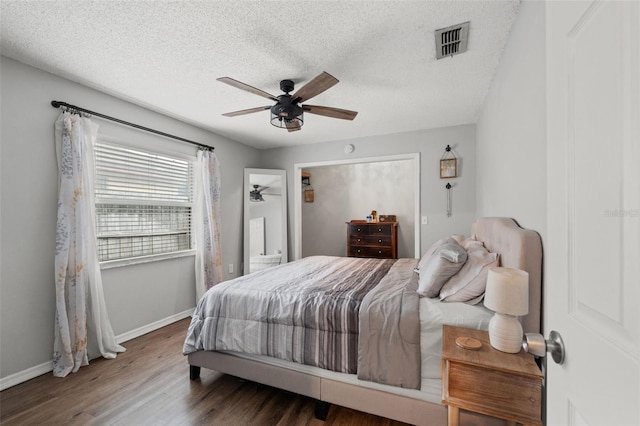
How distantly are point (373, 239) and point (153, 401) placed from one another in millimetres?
4119

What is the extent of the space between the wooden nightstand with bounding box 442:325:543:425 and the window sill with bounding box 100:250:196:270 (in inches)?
122

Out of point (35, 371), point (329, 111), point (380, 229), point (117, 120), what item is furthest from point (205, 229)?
point (380, 229)

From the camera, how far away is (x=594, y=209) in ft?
1.76

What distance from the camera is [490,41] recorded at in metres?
Answer: 1.94

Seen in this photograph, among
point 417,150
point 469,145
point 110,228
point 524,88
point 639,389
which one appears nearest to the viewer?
point 639,389

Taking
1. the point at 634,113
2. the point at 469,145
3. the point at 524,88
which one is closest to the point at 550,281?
the point at 634,113

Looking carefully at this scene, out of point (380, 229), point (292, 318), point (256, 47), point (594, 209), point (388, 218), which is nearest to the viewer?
point (594, 209)

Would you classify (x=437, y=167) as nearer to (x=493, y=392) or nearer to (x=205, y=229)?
(x=493, y=392)

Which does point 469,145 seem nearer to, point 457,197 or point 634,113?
point 457,197

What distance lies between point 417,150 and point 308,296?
2.95 meters

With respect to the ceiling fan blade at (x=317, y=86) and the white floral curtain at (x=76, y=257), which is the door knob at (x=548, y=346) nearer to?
the ceiling fan blade at (x=317, y=86)

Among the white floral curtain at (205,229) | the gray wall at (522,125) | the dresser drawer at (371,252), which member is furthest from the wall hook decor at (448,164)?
the white floral curtain at (205,229)

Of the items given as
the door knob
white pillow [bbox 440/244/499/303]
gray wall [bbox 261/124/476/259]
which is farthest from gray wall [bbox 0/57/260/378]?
gray wall [bbox 261/124/476/259]

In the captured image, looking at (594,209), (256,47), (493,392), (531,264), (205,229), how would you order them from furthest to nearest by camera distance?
1. (205,229)
2. (256,47)
3. (531,264)
4. (493,392)
5. (594,209)
